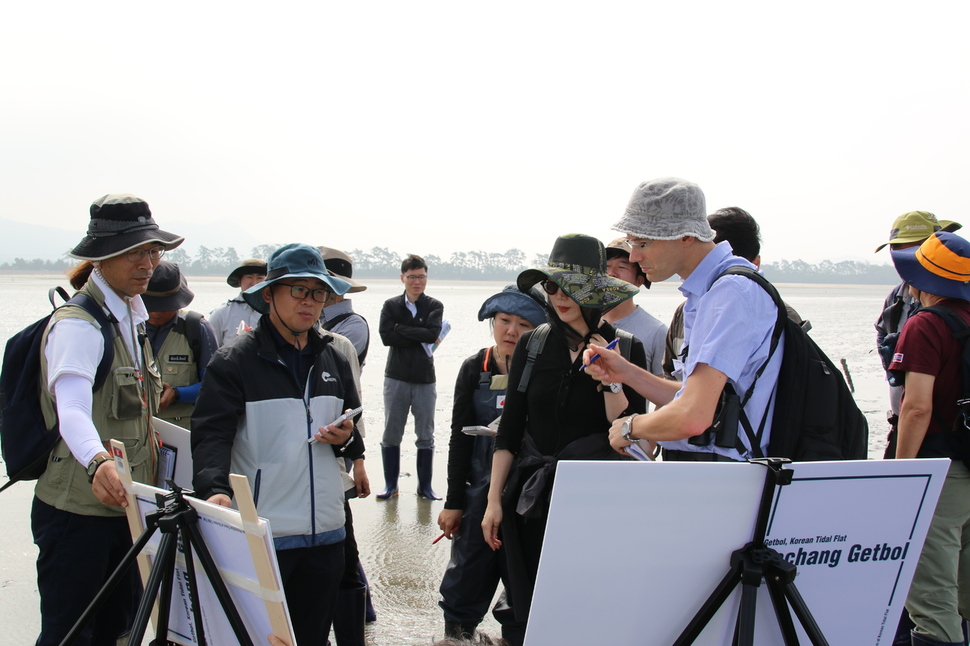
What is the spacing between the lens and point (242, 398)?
8.68 feet

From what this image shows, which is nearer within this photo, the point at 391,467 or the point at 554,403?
the point at 554,403

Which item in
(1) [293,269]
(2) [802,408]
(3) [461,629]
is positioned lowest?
(3) [461,629]

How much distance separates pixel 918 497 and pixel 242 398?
2.30m

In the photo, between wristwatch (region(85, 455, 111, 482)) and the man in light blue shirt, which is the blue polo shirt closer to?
the man in light blue shirt

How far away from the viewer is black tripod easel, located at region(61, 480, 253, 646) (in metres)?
1.93

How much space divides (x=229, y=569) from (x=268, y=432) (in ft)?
2.54

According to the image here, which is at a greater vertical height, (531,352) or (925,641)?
(531,352)

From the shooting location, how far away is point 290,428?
2709 mm

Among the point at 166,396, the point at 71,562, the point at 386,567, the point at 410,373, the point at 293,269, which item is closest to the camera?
the point at 71,562

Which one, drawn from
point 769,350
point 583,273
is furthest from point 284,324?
point 769,350

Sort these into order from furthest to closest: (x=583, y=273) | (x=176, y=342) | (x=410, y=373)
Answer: (x=410, y=373), (x=176, y=342), (x=583, y=273)

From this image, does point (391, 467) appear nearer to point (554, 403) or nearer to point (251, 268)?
point (251, 268)

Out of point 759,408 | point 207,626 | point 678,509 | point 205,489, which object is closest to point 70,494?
point 205,489

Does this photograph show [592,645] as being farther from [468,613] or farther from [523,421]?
[468,613]
